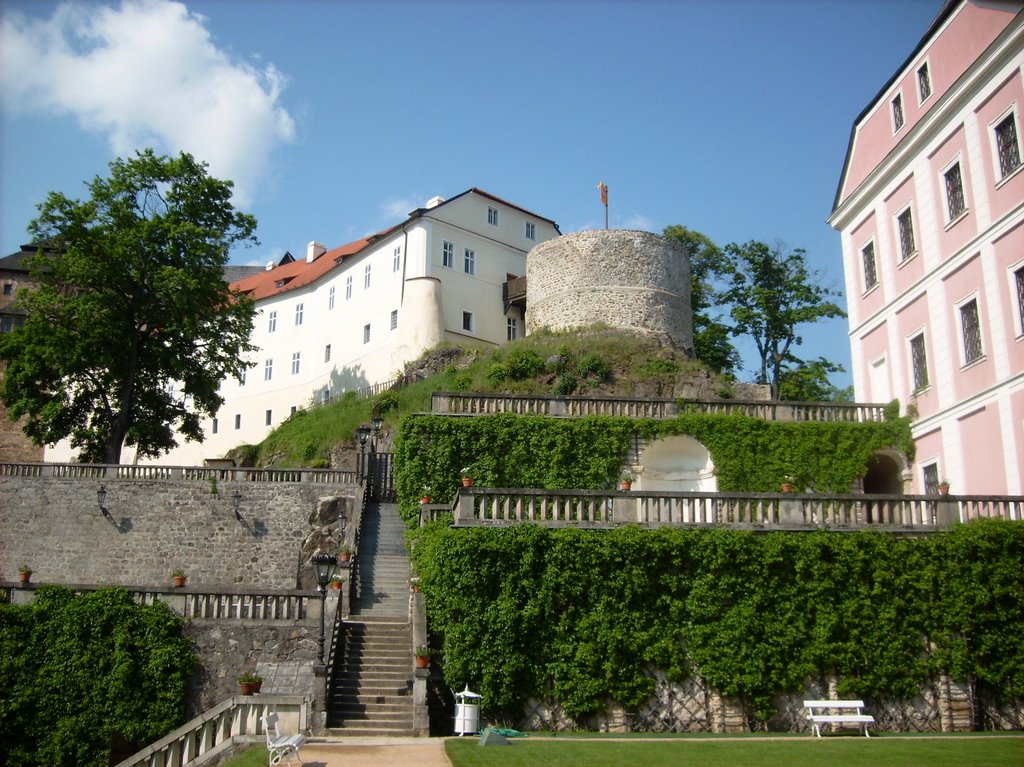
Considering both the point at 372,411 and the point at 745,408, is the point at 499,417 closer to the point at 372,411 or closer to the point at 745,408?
the point at 745,408

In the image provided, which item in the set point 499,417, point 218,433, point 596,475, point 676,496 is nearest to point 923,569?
point 676,496

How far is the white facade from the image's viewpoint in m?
50.8

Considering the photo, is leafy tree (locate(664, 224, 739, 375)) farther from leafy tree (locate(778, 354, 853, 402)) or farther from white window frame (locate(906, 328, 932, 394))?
white window frame (locate(906, 328, 932, 394))

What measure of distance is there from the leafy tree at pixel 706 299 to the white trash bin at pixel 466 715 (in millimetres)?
36372

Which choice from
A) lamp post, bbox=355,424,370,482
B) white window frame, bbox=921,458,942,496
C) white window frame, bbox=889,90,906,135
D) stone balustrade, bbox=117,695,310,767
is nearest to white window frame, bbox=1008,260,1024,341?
white window frame, bbox=921,458,942,496

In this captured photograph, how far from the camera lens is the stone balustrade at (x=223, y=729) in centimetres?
1587

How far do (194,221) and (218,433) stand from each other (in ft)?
74.9

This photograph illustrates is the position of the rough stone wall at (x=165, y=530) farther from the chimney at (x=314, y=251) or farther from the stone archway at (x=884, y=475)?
the chimney at (x=314, y=251)

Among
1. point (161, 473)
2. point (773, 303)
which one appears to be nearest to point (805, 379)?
point (773, 303)

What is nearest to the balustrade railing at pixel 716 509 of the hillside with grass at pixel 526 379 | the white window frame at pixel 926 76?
the white window frame at pixel 926 76

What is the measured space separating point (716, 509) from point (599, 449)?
6.26 metres

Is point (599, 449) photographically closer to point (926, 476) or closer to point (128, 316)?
point (926, 476)

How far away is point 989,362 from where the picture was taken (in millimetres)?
22469

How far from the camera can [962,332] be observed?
77.6 feet
